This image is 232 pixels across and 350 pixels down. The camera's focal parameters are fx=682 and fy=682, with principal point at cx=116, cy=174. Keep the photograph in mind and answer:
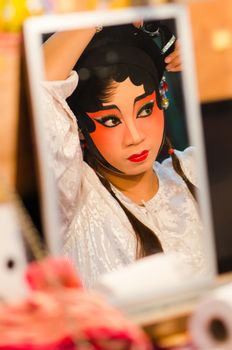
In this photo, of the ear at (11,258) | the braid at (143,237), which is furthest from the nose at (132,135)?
the ear at (11,258)

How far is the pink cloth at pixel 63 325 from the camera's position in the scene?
1119mm

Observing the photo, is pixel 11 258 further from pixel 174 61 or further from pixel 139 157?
pixel 174 61

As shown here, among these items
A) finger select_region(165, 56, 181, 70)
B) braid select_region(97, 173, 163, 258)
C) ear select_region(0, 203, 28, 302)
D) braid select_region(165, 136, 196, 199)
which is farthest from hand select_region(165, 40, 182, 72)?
ear select_region(0, 203, 28, 302)

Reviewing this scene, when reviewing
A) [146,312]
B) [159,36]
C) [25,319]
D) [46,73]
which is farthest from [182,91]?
[25,319]

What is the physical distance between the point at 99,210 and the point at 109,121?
0.18 meters

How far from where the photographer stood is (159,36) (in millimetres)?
→ 1449

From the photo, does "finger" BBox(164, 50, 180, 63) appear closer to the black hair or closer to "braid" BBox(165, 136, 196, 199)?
the black hair

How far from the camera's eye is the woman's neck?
143 cm

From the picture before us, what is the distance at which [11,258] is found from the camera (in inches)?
50.9

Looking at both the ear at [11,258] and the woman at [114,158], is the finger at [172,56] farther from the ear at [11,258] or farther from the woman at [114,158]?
the ear at [11,258]

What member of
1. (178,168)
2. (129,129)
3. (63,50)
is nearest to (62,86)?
(63,50)

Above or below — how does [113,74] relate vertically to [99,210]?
above

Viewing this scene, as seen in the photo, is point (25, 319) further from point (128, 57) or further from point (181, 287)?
point (128, 57)

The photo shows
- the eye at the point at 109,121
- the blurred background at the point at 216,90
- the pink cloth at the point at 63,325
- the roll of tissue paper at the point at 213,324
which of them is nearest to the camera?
the pink cloth at the point at 63,325
